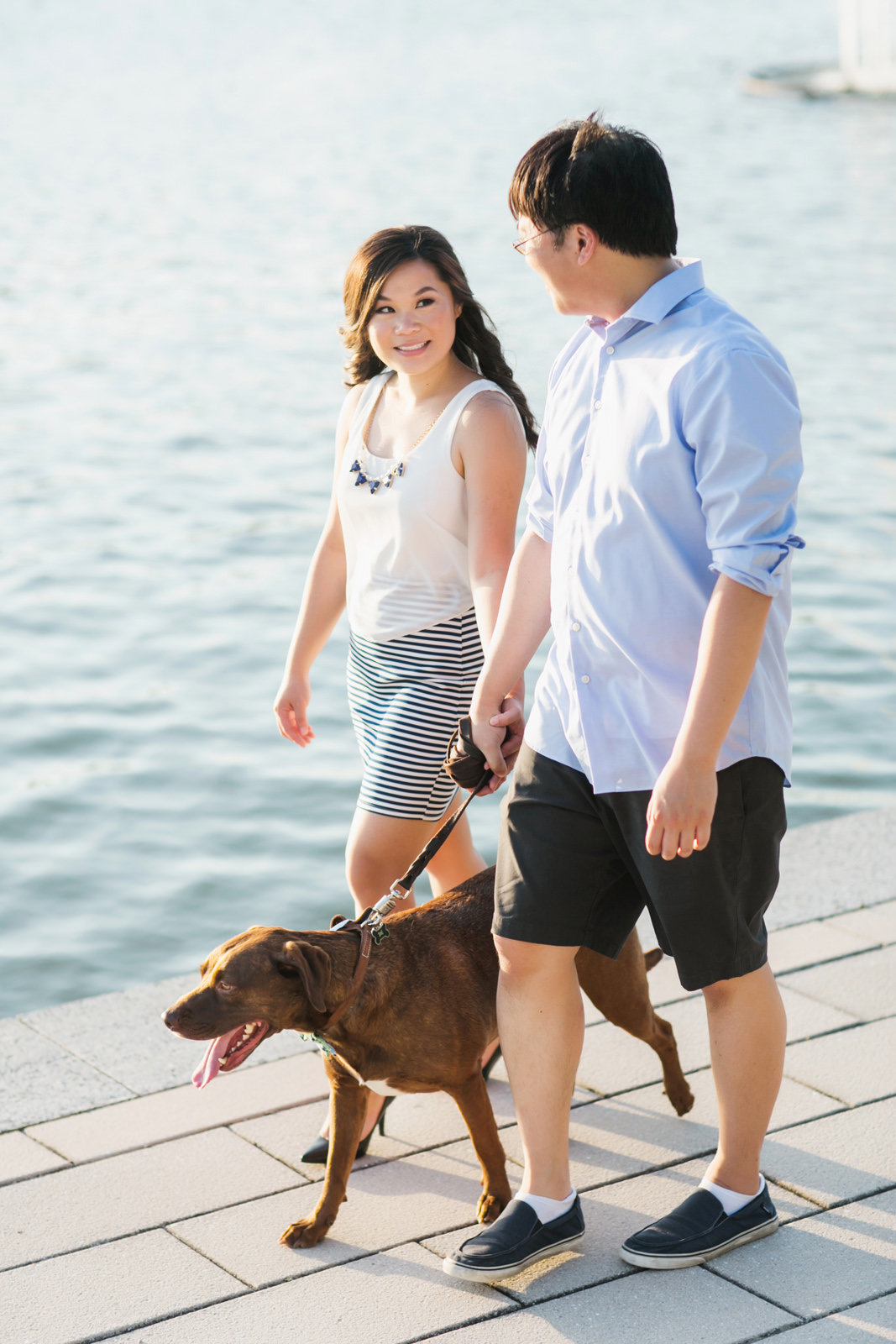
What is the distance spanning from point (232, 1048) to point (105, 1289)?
0.51 metres

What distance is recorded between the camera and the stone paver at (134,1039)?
12.5ft

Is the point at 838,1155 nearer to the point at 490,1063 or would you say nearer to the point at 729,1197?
the point at 729,1197

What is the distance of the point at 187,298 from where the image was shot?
58.6 feet

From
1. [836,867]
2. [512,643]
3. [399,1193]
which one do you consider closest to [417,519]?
[512,643]

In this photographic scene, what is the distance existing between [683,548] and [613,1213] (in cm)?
140

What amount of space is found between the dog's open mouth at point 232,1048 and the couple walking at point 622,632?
0.48 m

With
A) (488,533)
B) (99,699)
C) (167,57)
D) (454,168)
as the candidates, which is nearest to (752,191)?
(454,168)

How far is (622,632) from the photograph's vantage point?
8.98 ft

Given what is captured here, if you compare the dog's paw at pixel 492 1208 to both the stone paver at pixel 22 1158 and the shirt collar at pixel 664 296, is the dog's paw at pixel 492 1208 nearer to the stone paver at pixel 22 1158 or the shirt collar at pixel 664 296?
the stone paver at pixel 22 1158

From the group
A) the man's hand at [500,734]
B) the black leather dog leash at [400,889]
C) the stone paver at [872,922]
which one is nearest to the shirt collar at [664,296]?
the man's hand at [500,734]

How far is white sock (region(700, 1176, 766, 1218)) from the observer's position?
3006 mm

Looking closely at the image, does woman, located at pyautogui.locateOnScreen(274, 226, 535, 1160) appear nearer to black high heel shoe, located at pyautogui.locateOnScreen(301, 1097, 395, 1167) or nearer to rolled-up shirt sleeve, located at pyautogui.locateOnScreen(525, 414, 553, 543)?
black high heel shoe, located at pyautogui.locateOnScreen(301, 1097, 395, 1167)

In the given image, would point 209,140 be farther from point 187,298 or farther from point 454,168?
point 187,298

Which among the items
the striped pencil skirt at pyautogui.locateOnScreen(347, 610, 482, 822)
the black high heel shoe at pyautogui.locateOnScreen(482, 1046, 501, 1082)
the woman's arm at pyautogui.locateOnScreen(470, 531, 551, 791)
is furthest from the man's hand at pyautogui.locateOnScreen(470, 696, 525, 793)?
the black high heel shoe at pyautogui.locateOnScreen(482, 1046, 501, 1082)
